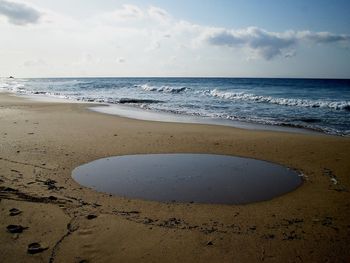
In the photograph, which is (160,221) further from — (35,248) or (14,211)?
(14,211)

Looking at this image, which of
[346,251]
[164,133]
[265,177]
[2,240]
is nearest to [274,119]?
[164,133]

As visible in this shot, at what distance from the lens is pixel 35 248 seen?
3965 mm

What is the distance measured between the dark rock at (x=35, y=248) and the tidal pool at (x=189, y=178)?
2.18 m

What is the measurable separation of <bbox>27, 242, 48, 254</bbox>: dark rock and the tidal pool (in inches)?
85.7

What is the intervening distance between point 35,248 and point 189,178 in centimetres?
390

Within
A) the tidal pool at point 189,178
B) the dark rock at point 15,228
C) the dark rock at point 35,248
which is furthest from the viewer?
the tidal pool at point 189,178

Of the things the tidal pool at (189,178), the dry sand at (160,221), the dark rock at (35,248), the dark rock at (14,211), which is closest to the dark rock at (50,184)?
the dry sand at (160,221)

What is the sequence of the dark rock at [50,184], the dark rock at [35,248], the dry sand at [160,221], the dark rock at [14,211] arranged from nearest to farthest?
the dark rock at [35,248] < the dry sand at [160,221] < the dark rock at [14,211] < the dark rock at [50,184]

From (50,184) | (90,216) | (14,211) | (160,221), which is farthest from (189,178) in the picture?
(14,211)

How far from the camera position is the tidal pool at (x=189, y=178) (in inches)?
240

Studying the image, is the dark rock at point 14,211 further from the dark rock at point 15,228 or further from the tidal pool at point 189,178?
the tidal pool at point 189,178

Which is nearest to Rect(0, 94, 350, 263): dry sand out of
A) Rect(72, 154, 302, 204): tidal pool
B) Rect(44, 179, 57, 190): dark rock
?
Rect(44, 179, 57, 190): dark rock

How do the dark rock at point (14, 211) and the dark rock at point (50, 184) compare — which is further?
the dark rock at point (50, 184)

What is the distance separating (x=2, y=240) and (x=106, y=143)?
6.51m
